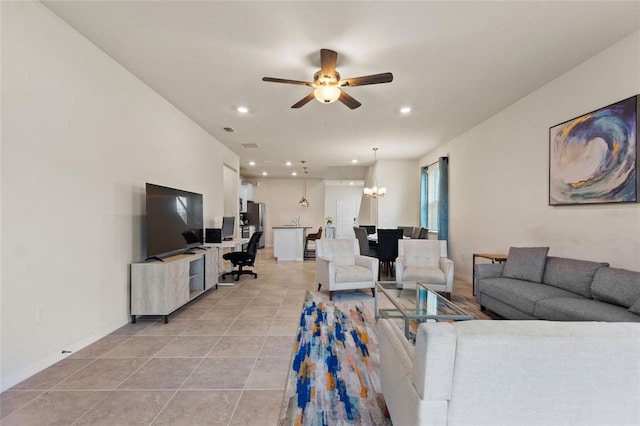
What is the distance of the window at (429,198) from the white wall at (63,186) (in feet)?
19.8

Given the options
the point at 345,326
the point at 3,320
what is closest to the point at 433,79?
the point at 345,326

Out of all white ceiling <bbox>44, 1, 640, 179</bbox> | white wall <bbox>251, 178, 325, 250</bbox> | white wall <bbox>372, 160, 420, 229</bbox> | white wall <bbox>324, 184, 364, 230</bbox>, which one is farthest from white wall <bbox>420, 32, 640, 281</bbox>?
white wall <bbox>324, 184, 364, 230</bbox>

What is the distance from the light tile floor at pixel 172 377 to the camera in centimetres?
174

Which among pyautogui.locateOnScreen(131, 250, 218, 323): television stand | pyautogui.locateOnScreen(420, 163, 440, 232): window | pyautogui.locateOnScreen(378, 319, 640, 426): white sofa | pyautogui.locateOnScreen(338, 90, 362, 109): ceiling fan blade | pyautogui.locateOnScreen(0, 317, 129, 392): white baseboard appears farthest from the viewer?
pyautogui.locateOnScreen(420, 163, 440, 232): window

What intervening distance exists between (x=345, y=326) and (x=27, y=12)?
3.82m

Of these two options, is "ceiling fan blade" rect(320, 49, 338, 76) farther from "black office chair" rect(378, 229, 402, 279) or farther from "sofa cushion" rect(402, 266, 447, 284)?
"black office chair" rect(378, 229, 402, 279)

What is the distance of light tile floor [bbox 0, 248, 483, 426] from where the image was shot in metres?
1.74

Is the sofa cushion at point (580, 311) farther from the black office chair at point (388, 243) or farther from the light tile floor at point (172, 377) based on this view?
the black office chair at point (388, 243)

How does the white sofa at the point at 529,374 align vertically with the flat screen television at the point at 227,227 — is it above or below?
below

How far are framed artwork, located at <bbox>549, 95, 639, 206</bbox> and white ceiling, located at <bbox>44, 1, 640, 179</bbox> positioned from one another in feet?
2.12

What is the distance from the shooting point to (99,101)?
2.77 meters

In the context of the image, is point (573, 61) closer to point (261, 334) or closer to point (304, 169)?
point (261, 334)

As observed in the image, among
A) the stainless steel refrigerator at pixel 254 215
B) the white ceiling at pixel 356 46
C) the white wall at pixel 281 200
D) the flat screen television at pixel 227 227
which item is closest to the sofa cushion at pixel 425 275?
the white ceiling at pixel 356 46

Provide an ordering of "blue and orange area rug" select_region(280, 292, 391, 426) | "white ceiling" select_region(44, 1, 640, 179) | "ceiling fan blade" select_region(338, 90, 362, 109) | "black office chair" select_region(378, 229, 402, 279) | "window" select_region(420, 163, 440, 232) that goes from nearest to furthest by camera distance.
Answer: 1. "blue and orange area rug" select_region(280, 292, 391, 426)
2. "white ceiling" select_region(44, 1, 640, 179)
3. "ceiling fan blade" select_region(338, 90, 362, 109)
4. "black office chair" select_region(378, 229, 402, 279)
5. "window" select_region(420, 163, 440, 232)
